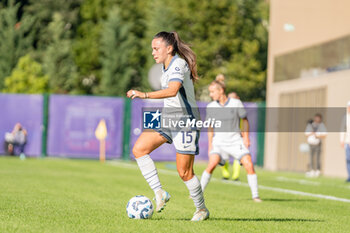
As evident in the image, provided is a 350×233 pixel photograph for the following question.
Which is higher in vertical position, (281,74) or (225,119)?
(281,74)

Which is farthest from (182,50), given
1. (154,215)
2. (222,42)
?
(222,42)

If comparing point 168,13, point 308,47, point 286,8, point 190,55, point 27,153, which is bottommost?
point 27,153

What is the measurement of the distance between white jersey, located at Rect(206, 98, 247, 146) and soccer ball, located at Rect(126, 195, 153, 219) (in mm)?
4520

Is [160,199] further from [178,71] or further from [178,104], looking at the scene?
[178,71]

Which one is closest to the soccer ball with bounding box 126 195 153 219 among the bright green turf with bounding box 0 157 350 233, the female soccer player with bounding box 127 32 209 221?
the bright green turf with bounding box 0 157 350 233

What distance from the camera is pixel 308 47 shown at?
27.3m

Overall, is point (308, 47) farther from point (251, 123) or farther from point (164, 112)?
point (164, 112)

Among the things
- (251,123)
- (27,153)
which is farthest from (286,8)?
(27,153)

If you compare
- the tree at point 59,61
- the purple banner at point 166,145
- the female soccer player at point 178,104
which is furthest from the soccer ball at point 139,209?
the tree at point 59,61

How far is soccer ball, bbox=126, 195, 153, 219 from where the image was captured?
27.0ft

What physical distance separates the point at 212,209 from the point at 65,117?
21.4 m

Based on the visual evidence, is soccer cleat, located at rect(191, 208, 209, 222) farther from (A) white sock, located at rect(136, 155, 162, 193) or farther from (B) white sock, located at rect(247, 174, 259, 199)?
(B) white sock, located at rect(247, 174, 259, 199)

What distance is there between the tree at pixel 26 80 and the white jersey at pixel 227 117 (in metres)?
38.3

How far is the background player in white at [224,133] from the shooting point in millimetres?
12461
